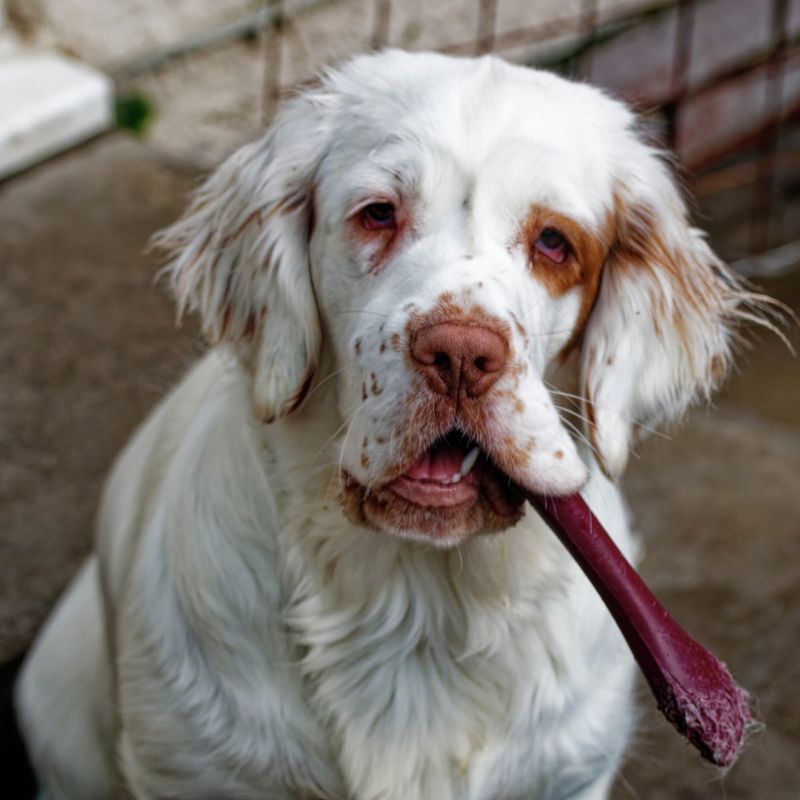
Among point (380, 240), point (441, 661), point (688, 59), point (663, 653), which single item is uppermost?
point (380, 240)

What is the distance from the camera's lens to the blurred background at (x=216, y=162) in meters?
3.51

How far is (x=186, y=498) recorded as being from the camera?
2.58m

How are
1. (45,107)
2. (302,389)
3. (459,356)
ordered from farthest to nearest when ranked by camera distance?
(45,107) → (302,389) → (459,356)

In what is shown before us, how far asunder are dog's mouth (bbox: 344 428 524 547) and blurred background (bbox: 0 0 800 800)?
80 centimetres

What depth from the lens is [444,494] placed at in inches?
86.4

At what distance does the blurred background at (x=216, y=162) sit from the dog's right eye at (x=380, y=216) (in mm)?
442

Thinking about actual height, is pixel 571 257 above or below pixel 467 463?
above

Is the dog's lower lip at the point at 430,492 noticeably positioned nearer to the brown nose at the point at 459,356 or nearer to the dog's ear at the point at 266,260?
the brown nose at the point at 459,356

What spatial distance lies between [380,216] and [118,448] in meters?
1.76

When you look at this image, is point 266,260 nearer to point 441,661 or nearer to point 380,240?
point 380,240

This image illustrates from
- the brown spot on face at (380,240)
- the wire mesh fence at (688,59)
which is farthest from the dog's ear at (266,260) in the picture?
the wire mesh fence at (688,59)

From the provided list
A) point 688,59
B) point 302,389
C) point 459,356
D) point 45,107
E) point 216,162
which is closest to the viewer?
point 459,356

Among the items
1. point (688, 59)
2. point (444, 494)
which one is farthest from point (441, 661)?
point (688, 59)

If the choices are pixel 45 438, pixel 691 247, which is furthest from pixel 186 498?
pixel 45 438
